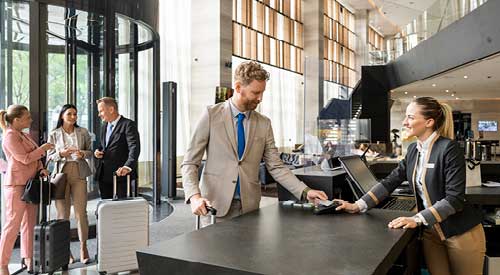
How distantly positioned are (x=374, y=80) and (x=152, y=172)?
9.93m

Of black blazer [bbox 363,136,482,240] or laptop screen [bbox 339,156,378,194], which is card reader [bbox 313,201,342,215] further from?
laptop screen [bbox 339,156,378,194]

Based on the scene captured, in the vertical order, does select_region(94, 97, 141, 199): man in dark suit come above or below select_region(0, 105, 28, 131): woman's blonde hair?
below

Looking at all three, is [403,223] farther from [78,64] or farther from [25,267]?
[78,64]

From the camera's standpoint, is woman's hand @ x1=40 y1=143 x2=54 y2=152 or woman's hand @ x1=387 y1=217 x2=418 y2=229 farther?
woman's hand @ x1=40 y1=143 x2=54 y2=152

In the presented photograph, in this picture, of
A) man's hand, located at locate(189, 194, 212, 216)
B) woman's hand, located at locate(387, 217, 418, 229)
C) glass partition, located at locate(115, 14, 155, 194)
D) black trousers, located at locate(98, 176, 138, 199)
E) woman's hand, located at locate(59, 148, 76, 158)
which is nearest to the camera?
woman's hand, located at locate(387, 217, 418, 229)

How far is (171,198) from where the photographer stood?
25.8ft

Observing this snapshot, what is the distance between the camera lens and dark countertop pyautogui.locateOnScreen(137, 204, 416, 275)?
1.16m

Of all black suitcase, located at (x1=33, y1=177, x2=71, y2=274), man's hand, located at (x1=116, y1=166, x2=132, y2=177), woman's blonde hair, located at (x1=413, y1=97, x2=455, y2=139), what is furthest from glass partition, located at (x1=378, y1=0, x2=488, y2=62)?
black suitcase, located at (x1=33, y1=177, x2=71, y2=274)

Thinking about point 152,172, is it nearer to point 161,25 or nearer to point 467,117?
point 161,25

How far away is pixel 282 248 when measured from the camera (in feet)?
4.39

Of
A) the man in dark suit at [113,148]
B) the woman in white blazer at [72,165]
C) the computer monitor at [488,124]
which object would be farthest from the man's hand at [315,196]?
the computer monitor at [488,124]

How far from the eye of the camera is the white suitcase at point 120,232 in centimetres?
337

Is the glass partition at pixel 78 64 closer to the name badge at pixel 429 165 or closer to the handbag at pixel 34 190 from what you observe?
the handbag at pixel 34 190

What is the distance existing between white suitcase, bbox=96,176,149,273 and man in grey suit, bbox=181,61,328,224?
1565 mm
